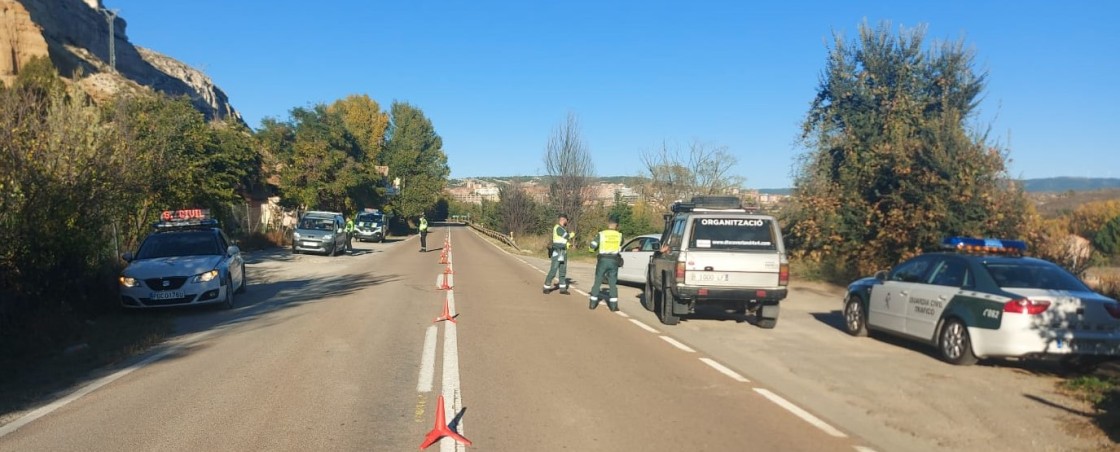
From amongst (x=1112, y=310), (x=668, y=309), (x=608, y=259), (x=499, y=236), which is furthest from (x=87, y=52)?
(x=1112, y=310)

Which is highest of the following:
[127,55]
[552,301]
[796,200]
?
[127,55]

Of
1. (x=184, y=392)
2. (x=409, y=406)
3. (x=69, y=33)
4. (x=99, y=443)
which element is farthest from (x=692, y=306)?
(x=69, y=33)

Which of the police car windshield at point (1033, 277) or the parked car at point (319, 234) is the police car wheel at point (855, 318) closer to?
the police car windshield at point (1033, 277)

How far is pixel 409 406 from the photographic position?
717 cm

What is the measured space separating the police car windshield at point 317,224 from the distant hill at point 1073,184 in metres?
26.3

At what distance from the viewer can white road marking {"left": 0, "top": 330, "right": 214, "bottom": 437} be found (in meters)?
6.61

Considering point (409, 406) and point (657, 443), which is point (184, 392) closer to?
point (409, 406)

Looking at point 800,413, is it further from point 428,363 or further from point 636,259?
point 636,259

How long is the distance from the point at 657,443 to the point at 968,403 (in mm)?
3549

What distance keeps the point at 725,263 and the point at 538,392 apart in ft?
17.9

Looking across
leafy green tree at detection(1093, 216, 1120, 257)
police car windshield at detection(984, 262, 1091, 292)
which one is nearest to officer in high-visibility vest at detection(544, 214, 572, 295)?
police car windshield at detection(984, 262, 1091, 292)

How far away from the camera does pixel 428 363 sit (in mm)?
9305

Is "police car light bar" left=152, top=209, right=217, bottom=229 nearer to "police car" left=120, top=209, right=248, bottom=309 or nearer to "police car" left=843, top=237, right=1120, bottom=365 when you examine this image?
"police car" left=120, top=209, right=248, bottom=309

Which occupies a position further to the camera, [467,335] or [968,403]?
[467,335]
